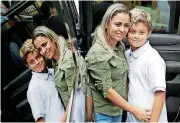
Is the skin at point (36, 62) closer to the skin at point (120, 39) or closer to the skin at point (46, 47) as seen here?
the skin at point (46, 47)

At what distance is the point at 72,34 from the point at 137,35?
280 millimetres

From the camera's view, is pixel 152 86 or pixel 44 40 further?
pixel 152 86

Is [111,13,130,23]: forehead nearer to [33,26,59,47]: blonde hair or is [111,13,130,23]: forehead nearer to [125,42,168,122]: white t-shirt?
[125,42,168,122]: white t-shirt

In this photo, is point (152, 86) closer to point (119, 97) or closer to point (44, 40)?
point (119, 97)

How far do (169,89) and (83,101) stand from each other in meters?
0.33

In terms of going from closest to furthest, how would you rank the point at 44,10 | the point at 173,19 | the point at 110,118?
1. the point at 44,10
2. the point at 110,118
3. the point at 173,19

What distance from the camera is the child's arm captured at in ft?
3.71

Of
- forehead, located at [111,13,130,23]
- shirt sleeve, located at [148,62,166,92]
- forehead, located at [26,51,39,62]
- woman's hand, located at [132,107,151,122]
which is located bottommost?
woman's hand, located at [132,107,151,122]

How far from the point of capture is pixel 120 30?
1077 mm

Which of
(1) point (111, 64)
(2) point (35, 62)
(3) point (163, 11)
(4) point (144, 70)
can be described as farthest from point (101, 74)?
(3) point (163, 11)

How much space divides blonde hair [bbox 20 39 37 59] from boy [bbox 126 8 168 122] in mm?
352

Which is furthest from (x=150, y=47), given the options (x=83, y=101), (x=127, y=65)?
(x=83, y=101)

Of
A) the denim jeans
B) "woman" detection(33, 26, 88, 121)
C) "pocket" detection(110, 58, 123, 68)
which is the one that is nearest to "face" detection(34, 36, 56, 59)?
"woman" detection(33, 26, 88, 121)

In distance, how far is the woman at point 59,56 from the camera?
99 cm
